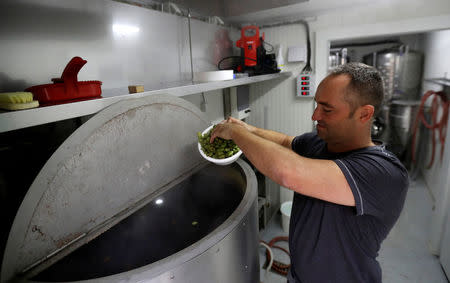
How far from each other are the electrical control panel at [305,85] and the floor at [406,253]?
147cm

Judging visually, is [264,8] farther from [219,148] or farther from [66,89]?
[66,89]

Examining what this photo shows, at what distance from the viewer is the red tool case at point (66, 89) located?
79cm

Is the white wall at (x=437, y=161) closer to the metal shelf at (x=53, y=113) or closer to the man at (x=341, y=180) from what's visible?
the man at (x=341, y=180)

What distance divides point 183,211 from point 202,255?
54 centimetres

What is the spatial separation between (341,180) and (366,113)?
0.96ft

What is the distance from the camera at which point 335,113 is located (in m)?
0.99

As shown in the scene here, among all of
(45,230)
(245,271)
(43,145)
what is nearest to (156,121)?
(43,145)

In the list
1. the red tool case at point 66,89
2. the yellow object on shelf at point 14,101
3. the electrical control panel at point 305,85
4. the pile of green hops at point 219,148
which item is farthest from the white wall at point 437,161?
the yellow object on shelf at point 14,101

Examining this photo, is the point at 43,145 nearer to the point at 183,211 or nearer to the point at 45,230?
the point at 45,230

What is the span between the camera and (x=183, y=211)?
135cm

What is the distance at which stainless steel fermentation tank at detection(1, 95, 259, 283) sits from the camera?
2.58 feet

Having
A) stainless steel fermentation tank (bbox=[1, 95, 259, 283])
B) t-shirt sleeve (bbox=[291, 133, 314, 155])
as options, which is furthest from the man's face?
stainless steel fermentation tank (bbox=[1, 95, 259, 283])

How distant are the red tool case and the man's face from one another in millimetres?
854

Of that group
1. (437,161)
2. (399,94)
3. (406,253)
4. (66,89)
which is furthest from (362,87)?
(399,94)
